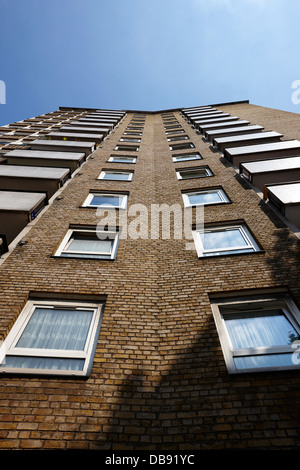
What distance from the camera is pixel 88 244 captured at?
6797 mm

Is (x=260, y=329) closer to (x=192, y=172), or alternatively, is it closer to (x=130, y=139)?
(x=192, y=172)

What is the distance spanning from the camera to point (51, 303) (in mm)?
4910

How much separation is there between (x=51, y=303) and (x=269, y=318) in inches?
151

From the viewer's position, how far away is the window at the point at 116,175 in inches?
442

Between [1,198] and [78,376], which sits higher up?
[1,198]

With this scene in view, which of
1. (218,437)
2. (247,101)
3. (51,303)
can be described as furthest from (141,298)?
(247,101)

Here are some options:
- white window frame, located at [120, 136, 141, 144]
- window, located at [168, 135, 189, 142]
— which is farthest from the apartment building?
white window frame, located at [120, 136, 141, 144]

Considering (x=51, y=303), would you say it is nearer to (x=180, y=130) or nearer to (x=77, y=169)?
(x=77, y=169)

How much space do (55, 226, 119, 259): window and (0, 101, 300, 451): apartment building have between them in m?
0.04

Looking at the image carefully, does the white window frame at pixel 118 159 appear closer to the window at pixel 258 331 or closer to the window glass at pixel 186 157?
the window glass at pixel 186 157

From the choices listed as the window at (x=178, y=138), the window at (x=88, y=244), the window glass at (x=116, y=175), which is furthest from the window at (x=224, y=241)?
the window at (x=178, y=138)

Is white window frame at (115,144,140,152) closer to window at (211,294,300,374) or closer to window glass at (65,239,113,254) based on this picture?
window glass at (65,239,113,254)

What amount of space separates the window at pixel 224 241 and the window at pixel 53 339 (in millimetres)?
2917

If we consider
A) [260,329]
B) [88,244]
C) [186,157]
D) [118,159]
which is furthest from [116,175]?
[260,329]
